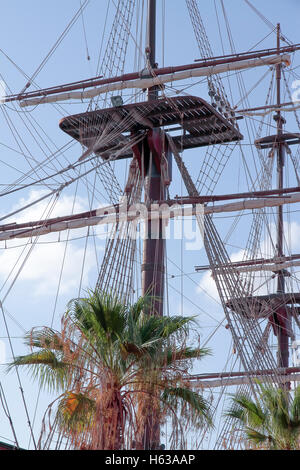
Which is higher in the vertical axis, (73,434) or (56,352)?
(56,352)

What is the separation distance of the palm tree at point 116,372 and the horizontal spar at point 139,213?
9369mm

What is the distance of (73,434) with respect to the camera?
41.3 feet

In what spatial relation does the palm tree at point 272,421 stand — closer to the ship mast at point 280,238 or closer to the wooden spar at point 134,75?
the wooden spar at point 134,75

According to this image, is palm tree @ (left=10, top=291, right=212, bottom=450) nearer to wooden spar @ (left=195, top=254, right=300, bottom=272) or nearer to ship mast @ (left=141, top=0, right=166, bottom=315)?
ship mast @ (left=141, top=0, right=166, bottom=315)

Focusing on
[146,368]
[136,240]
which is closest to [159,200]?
[136,240]

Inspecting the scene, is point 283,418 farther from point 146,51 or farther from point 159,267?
point 146,51

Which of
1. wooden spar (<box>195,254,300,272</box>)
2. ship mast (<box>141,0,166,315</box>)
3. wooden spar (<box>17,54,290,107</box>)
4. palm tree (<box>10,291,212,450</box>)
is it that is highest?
wooden spar (<box>195,254,300,272</box>)

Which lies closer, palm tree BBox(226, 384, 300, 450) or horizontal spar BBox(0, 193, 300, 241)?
palm tree BBox(226, 384, 300, 450)

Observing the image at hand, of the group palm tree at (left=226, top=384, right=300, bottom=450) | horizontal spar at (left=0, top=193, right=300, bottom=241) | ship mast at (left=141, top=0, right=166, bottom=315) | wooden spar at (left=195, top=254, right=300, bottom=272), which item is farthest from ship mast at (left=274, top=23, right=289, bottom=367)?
palm tree at (left=226, top=384, right=300, bottom=450)

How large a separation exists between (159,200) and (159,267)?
86.2 inches

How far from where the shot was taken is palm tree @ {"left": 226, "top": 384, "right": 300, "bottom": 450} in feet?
49.4

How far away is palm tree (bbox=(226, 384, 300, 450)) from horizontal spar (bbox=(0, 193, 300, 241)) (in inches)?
295

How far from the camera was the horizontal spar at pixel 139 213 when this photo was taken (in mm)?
22859

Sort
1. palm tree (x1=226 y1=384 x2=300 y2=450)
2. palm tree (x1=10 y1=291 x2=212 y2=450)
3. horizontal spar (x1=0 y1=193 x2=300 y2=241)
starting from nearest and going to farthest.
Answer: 1. palm tree (x1=10 y1=291 x2=212 y2=450)
2. palm tree (x1=226 y1=384 x2=300 y2=450)
3. horizontal spar (x1=0 y1=193 x2=300 y2=241)
